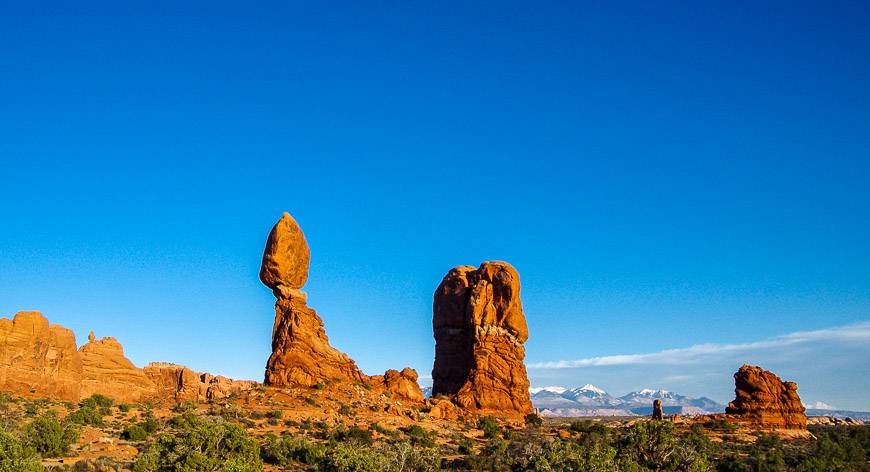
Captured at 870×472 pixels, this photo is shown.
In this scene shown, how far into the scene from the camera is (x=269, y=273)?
5700 cm

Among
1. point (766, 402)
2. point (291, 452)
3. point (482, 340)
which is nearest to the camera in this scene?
point (291, 452)

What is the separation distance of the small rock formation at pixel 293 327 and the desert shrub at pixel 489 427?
10.5 metres

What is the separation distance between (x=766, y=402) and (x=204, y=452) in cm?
5819

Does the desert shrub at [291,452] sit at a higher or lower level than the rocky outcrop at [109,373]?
lower

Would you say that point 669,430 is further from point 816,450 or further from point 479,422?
point 816,450

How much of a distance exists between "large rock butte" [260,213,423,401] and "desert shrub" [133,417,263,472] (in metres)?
20.1

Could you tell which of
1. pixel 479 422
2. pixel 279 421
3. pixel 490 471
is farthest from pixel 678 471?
pixel 279 421

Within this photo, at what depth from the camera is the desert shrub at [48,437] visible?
37.0m

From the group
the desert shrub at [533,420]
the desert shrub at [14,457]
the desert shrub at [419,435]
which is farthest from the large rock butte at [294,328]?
the desert shrub at [14,457]

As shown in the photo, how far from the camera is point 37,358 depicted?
54.6m

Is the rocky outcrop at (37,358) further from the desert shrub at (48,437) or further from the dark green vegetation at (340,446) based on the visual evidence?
the desert shrub at (48,437)

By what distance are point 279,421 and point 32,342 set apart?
68.8 ft

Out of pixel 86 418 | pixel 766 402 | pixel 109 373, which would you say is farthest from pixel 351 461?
pixel 766 402

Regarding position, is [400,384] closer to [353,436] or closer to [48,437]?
[353,436]
